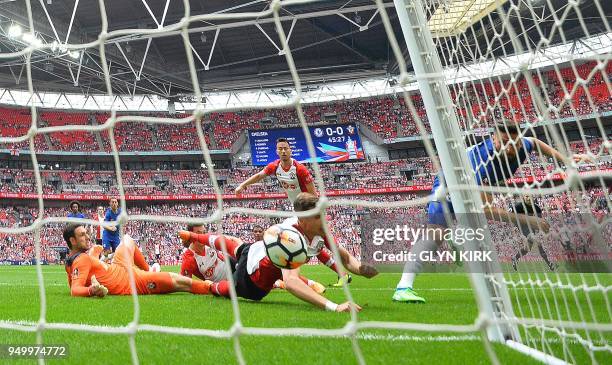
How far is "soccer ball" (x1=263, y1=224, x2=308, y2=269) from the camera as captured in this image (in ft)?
9.89

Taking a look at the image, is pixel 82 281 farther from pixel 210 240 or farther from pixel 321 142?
pixel 321 142

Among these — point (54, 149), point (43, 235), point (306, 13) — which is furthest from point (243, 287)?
point (54, 149)

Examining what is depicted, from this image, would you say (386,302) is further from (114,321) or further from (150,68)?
(150,68)

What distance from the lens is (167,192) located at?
27828 mm

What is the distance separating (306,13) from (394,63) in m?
8.54

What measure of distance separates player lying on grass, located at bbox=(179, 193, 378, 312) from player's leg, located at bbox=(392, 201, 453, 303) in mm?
440

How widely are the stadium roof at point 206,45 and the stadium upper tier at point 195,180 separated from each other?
5.06 m

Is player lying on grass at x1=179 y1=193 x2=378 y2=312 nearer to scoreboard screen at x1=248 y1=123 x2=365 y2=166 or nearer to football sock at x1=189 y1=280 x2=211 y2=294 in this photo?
football sock at x1=189 y1=280 x2=211 y2=294

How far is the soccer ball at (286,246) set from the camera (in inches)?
119

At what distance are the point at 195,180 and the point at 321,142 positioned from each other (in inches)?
332

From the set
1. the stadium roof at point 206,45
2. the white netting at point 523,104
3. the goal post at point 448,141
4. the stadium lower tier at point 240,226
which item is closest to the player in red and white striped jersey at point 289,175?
the stadium lower tier at point 240,226

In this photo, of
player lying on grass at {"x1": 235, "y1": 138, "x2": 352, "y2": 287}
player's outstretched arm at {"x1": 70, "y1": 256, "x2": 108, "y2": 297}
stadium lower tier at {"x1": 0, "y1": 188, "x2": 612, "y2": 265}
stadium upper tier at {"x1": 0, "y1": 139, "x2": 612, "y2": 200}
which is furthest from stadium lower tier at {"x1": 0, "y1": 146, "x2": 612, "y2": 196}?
player's outstretched arm at {"x1": 70, "y1": 256, "x2": 108, "y2": 297}

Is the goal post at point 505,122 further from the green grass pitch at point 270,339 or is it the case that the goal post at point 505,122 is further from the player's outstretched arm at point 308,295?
the player's outstretched arm at point 308,295

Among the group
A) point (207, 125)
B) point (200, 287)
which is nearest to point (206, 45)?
point (207, 125)
